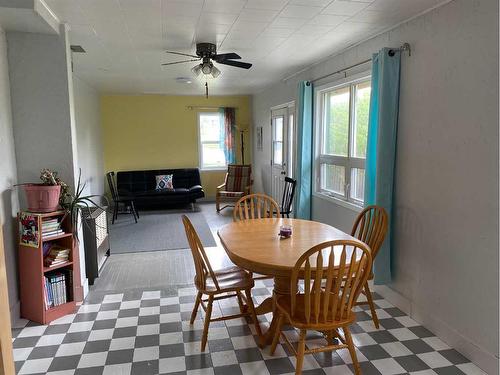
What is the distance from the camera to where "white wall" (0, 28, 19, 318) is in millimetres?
2645

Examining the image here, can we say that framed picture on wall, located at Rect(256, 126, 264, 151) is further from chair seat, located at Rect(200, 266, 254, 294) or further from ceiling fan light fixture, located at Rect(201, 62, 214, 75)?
chair seat, located at Rect(200, 266, 254, 294)

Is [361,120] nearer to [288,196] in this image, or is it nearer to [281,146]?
[288,196]

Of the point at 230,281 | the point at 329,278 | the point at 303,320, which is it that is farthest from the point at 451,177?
the point at 230,281

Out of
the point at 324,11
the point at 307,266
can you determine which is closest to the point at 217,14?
the point at 324,11

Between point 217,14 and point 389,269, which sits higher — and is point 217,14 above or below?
above

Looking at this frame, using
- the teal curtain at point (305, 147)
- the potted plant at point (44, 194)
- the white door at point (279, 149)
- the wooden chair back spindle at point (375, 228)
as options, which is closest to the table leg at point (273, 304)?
the wooden chair back spindle at point (375, 228)

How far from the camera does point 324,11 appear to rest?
2676 mm

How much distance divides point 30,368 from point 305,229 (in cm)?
196

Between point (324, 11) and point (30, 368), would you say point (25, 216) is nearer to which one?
point (30, 368)

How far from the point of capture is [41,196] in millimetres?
2697

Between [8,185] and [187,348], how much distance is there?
1.71 meters

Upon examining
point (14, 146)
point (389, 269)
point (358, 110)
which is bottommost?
point (389, 269)

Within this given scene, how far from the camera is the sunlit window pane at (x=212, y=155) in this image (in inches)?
320

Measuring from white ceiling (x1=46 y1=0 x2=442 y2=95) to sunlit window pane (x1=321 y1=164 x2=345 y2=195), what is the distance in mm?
1246
